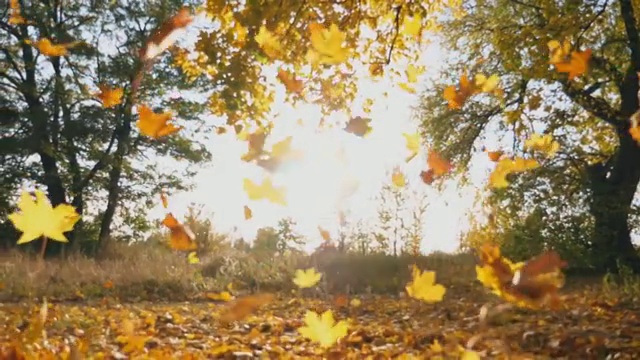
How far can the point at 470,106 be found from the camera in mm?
13781

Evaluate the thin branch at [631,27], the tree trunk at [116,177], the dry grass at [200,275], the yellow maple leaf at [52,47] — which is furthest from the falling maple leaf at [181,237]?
the thin branch at [631,27]

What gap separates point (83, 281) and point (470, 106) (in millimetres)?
8616

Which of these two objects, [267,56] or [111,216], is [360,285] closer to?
[267,56]

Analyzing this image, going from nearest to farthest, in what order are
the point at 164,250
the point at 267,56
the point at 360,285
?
the point at 267,56
the point at 360,285
the point at 164,250

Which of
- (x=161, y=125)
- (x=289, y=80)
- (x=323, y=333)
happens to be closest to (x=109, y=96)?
(x=161, y=125)

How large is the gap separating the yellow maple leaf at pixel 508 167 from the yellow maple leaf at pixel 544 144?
28cm

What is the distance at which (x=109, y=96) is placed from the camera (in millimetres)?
15617

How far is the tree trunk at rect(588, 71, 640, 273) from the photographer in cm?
1164

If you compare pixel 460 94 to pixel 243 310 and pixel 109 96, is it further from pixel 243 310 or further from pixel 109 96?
pixel 243 310

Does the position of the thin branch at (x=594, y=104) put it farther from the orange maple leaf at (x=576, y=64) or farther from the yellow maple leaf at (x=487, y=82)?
the yellow maple leaf at (x=487, y=82)

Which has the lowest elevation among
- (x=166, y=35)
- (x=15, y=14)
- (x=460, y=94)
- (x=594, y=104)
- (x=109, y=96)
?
(x=594, y=104)

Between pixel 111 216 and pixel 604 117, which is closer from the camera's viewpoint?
pixel 604 117

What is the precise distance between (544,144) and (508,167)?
0.82 metres

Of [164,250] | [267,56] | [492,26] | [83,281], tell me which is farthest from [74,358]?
[164,250]
